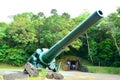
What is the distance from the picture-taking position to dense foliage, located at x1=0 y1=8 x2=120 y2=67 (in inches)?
1116

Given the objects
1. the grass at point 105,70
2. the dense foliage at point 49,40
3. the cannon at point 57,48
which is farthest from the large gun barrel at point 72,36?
the dense foliage at point 49,40

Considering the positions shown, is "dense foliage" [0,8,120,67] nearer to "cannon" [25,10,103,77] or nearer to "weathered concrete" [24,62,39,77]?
"cannon" [25,10,103,77]

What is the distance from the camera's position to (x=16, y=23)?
1144 inches

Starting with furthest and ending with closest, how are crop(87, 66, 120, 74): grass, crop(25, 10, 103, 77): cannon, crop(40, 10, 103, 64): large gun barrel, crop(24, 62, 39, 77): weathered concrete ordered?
crop(87, 66, 120, 74): grass, crop(24, 62, 39, 77): weathered concrete, crop(25, 10, 103, 77): cannon, crop(40, 10, 103, 64): large gun barrel

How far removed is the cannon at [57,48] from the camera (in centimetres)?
662

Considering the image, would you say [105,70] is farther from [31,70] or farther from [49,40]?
[31,70]

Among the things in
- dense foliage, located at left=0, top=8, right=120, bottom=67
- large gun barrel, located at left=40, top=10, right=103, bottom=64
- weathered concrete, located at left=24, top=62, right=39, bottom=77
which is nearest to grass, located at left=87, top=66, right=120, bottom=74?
dense foliage, located at left=0, top=8, right=120, bottom=67

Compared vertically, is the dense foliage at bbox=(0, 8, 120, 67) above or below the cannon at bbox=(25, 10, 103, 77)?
above

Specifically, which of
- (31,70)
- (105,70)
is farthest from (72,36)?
(105,70)

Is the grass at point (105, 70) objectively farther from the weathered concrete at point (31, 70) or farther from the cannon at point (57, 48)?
the weathered concrete at point (31, 70)

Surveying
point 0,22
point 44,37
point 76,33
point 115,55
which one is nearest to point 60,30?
point 44,37

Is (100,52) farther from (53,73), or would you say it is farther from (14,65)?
(53,73)

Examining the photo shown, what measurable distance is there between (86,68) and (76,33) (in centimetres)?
1976

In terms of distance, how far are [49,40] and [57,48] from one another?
19.1 meters
